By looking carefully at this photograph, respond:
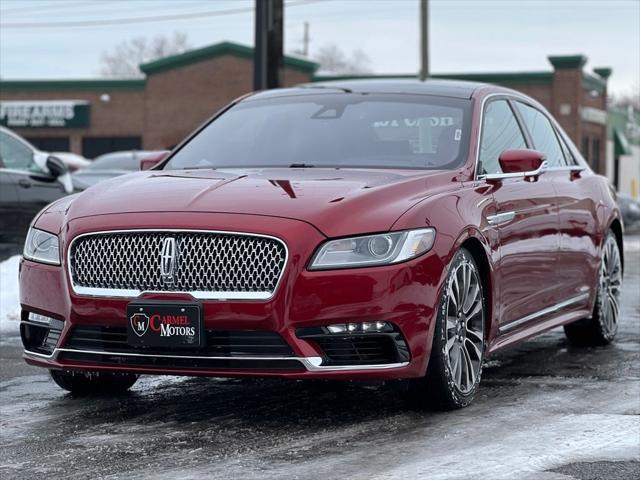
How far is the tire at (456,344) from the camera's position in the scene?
5.87m

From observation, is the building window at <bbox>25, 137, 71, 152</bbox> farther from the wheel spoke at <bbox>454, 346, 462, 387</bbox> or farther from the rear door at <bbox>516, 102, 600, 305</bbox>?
the wheel spoke at <bbox>454, 346, 462, 387</bbox>

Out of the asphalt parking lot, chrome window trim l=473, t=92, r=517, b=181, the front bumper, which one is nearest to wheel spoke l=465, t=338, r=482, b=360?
the asphalt parking lot

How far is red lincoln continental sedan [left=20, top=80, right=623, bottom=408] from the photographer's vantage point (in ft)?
18.1

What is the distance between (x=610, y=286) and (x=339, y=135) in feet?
8.96

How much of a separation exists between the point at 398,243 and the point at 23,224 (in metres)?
7.54

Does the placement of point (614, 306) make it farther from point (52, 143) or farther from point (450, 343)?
point (52, 143)

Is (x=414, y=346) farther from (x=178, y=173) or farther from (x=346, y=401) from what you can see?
(x=178, y=173)

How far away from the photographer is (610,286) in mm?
8922

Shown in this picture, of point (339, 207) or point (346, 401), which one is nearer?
point (339, 207)

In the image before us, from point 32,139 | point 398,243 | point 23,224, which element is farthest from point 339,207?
point 32,139

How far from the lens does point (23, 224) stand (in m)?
12.5

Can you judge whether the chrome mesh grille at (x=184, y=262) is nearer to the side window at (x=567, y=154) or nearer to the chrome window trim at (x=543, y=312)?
the chrome window trim at (x=543, y=312)

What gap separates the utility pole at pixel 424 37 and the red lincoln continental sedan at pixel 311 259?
29.2 metres

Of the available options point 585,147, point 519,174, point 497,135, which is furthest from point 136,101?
point 519,174
